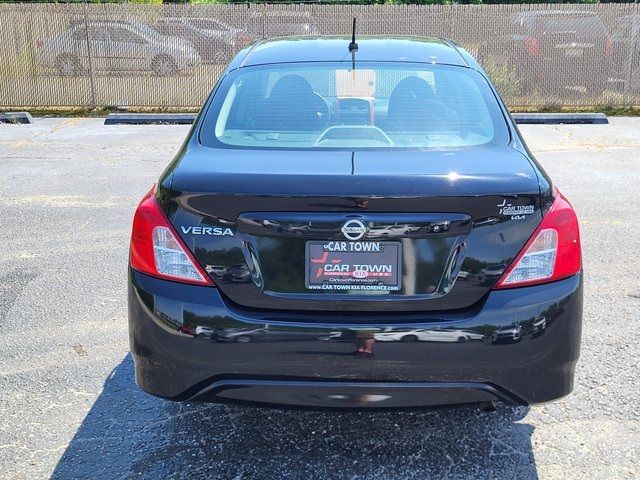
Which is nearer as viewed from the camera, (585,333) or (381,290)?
(381,290)

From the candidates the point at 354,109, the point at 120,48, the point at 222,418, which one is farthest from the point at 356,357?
the point at 120,48

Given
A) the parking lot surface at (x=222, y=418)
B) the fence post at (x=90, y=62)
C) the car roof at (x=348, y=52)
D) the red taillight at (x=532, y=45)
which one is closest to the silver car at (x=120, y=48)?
the fence post at (x=90, y=62)

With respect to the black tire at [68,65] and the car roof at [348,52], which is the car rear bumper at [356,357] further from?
the black tire at [68,65]

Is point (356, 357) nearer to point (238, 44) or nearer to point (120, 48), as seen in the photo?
point (238, 44)

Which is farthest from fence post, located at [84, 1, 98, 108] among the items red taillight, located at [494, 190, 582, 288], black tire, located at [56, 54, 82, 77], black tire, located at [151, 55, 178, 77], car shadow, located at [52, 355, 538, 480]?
red taillight, located at [494, 190, 582, 288]

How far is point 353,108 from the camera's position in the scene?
141 inches

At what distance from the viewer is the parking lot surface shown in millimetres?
3035

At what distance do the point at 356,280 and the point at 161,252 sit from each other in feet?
2.39

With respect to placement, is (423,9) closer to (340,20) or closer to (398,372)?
(340,20)

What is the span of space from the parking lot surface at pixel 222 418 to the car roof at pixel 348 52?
174cm

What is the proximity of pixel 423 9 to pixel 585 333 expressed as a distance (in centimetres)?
1077

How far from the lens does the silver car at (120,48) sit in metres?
13.9

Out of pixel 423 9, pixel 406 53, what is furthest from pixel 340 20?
pixel 406 53

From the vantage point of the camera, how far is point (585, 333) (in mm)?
4285
